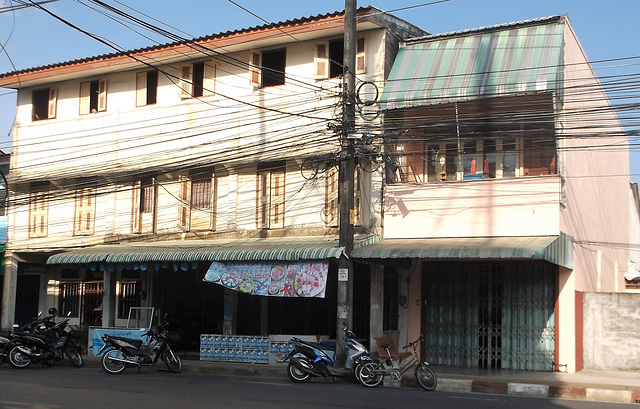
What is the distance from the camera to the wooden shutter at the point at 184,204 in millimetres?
20625

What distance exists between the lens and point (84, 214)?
22.3 meters

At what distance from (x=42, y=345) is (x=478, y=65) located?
12.1m

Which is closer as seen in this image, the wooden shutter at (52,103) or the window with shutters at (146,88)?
the window with shutters at (146,88)

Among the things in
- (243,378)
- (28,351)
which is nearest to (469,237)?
(243,378)

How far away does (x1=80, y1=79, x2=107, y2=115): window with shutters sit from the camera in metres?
22.1

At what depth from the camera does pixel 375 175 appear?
58.3 feet

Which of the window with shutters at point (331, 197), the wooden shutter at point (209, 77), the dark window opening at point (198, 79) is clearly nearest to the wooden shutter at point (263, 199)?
the window with shutters at point (331, 197)

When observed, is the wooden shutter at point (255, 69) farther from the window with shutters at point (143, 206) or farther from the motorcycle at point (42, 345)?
the motorcycle at point (42, 345)

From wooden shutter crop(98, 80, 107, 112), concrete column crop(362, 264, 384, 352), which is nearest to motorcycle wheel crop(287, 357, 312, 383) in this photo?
concrete column crop(362, 264, 384, 352)

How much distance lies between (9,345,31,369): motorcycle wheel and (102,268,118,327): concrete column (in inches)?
141

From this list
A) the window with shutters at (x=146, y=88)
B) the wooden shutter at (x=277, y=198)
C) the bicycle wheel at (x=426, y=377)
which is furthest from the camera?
the window with shutters at (x=146, y=88)

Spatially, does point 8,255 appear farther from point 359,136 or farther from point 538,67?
point 538,67

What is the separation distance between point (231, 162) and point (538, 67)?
8.24 metres

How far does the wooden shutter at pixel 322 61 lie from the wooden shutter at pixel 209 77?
3198 millimetres
